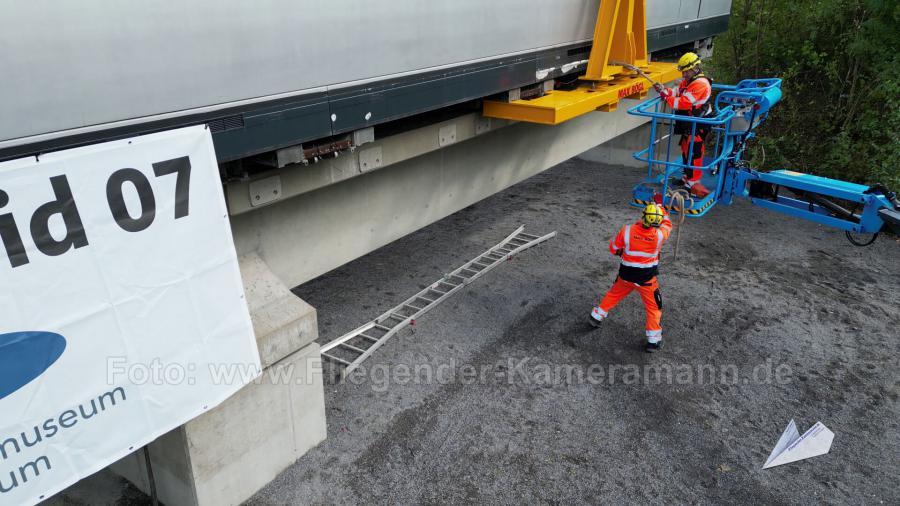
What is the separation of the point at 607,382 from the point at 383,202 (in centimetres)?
282

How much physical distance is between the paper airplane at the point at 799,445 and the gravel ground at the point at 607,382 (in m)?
0.07

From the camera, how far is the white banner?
2895 millimetres

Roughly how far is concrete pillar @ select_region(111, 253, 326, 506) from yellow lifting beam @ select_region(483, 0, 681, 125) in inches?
117

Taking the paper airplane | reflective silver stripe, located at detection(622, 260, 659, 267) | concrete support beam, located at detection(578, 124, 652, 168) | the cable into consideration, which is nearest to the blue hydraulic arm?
the cable

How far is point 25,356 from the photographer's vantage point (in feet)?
9.71

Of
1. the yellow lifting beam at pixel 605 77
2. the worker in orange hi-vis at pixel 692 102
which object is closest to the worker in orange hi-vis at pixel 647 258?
the worker in orange hi-vis at pixel 692 102

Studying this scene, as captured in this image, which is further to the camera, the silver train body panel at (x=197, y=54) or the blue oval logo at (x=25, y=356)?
the blue oval logo at (x=25, y=356)

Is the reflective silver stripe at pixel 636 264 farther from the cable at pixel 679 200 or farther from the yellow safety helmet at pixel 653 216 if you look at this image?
the cable at pixel 679 200

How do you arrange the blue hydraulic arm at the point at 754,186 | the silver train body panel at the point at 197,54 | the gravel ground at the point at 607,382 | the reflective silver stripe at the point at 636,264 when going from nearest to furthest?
the silver train body panel at the point at 197,54, the gravel ground at the point at 607,382, the blue hydraulic arm at the point at 754,186, the reflective silver stripe at the point at 636,264

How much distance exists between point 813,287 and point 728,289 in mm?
1208

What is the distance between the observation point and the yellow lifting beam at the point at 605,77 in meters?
6.10

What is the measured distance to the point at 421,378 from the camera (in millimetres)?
6051

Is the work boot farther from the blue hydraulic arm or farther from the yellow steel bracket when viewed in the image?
the yellow steel bracket

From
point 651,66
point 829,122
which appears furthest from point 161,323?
point 829,122
